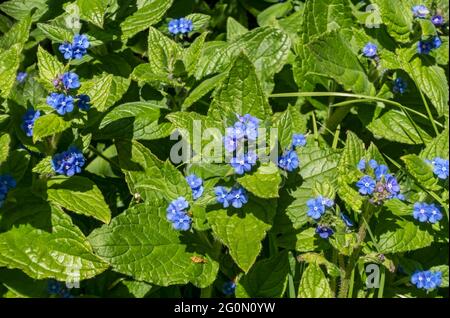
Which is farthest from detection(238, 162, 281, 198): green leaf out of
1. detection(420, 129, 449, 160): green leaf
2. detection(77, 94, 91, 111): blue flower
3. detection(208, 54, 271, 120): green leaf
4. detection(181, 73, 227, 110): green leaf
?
detection(420, 129, 449, 160): green leaf

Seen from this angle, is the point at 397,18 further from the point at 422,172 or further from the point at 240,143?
the point at 240,143

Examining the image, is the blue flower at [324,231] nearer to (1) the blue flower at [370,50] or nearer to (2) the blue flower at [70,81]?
(1) the blue flower at [370,50]

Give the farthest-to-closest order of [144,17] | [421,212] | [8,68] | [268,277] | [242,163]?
[144,17]
[268,277]
[421,212]
[8,68]
[242,163]

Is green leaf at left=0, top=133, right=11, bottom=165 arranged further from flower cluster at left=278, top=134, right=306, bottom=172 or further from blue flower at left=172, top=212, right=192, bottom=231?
flower cluster at left=278, top=134, right=306, bottom=172

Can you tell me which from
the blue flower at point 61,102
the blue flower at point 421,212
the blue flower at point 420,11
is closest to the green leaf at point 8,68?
the blue flower at point 61,102

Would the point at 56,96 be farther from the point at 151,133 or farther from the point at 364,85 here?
the point at 364,85

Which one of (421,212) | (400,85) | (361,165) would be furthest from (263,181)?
(400,85)
